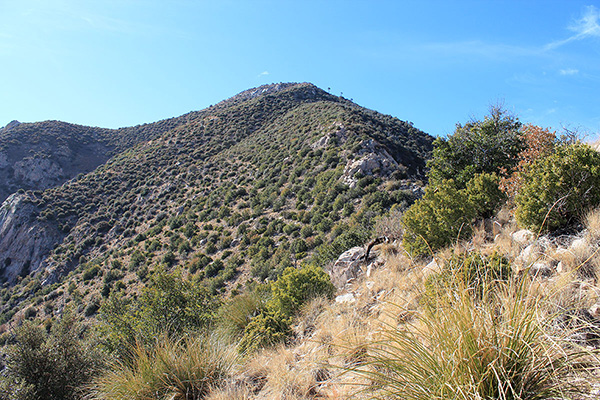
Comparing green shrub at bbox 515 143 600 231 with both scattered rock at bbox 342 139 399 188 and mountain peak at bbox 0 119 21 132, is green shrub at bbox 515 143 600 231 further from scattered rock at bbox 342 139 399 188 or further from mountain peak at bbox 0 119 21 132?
mountain peak at bbox 0 119 21 132

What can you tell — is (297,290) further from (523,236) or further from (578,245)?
(578,245)

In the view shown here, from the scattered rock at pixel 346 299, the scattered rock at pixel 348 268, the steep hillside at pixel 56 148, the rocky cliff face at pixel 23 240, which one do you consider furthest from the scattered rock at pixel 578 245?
the steep hillside at pixel 56 148

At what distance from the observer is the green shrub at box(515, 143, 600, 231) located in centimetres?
479

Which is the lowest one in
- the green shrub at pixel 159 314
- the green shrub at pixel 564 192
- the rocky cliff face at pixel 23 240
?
the rocky cliff face at pixel 23 240

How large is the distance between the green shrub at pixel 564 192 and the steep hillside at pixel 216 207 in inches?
259

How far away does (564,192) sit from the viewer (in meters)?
4.92

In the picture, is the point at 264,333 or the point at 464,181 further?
the point at 464,181

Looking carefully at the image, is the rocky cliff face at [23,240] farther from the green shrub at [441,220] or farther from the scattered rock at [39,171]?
the green shrub at [441,220]

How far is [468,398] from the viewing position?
1.91 metres

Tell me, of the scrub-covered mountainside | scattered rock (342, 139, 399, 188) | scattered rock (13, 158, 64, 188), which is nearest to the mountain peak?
scattered rock (13, 158, 64, 188)

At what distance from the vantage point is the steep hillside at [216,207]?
819 inches

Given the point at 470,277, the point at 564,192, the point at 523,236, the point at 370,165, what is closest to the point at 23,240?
the point at 370,165

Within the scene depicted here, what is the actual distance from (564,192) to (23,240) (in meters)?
49.5

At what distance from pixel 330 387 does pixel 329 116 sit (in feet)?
129
